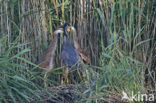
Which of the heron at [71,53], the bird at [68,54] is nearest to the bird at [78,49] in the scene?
the heron at [71,53]

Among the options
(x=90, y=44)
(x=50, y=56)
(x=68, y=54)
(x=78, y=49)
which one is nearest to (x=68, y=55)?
(x=68, y=54)

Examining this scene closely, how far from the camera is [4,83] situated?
304 cm

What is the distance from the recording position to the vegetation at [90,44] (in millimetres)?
3152

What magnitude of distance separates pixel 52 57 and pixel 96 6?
0.93 m

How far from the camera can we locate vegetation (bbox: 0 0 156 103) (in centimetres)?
315

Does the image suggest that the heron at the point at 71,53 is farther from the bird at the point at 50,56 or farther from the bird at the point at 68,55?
the bird at the point at 50,56

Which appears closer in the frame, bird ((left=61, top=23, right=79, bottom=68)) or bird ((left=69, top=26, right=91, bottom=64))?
bird ((left=69, top=26, right=91, bottom=64))

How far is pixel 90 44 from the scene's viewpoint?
421 cm

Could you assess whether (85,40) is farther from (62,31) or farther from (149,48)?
(149,48)

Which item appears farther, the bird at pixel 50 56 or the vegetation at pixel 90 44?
the bird at pixel 50 56

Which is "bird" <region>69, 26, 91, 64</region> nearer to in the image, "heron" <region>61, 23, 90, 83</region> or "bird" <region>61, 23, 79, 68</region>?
"heron" <region>61, 23, 90, 83</region>

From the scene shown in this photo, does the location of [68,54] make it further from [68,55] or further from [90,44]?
[90,44]

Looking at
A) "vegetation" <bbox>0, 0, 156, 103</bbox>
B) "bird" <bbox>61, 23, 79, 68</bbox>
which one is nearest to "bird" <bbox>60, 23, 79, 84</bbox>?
"bird" <bbox>61, 23, 79, 68</bbox>

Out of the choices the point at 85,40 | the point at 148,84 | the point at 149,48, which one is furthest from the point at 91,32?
the point at 148,84
